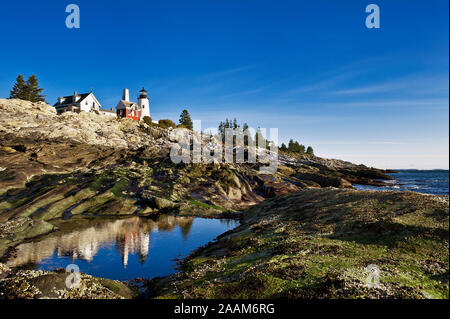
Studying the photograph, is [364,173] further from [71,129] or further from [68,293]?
[68,293]

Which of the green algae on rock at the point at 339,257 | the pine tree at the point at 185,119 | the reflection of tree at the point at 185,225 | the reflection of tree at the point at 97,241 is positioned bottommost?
the reflection of tree at the point at 185,225

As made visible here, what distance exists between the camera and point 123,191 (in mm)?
57281

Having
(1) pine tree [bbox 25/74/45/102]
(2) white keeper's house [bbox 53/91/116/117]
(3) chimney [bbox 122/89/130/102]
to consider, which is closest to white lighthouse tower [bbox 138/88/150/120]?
(3) chimney [bbox 122/89/130/102]

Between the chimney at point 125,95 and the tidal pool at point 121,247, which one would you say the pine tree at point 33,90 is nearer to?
the chimney at point 125,95

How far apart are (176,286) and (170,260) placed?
10699mm

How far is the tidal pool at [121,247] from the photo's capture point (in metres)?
26.3

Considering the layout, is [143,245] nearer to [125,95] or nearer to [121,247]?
[121,247]

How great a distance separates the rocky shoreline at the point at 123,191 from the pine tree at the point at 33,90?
84.7 feet

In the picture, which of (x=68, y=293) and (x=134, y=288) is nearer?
(x=68, y=293)

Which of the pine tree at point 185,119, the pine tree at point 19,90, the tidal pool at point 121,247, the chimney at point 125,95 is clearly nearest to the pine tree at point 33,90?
the pine tree at point 19,90

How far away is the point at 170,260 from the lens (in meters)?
28.8

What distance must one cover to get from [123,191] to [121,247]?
88.2 feet

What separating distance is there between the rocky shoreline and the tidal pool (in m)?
2.77
